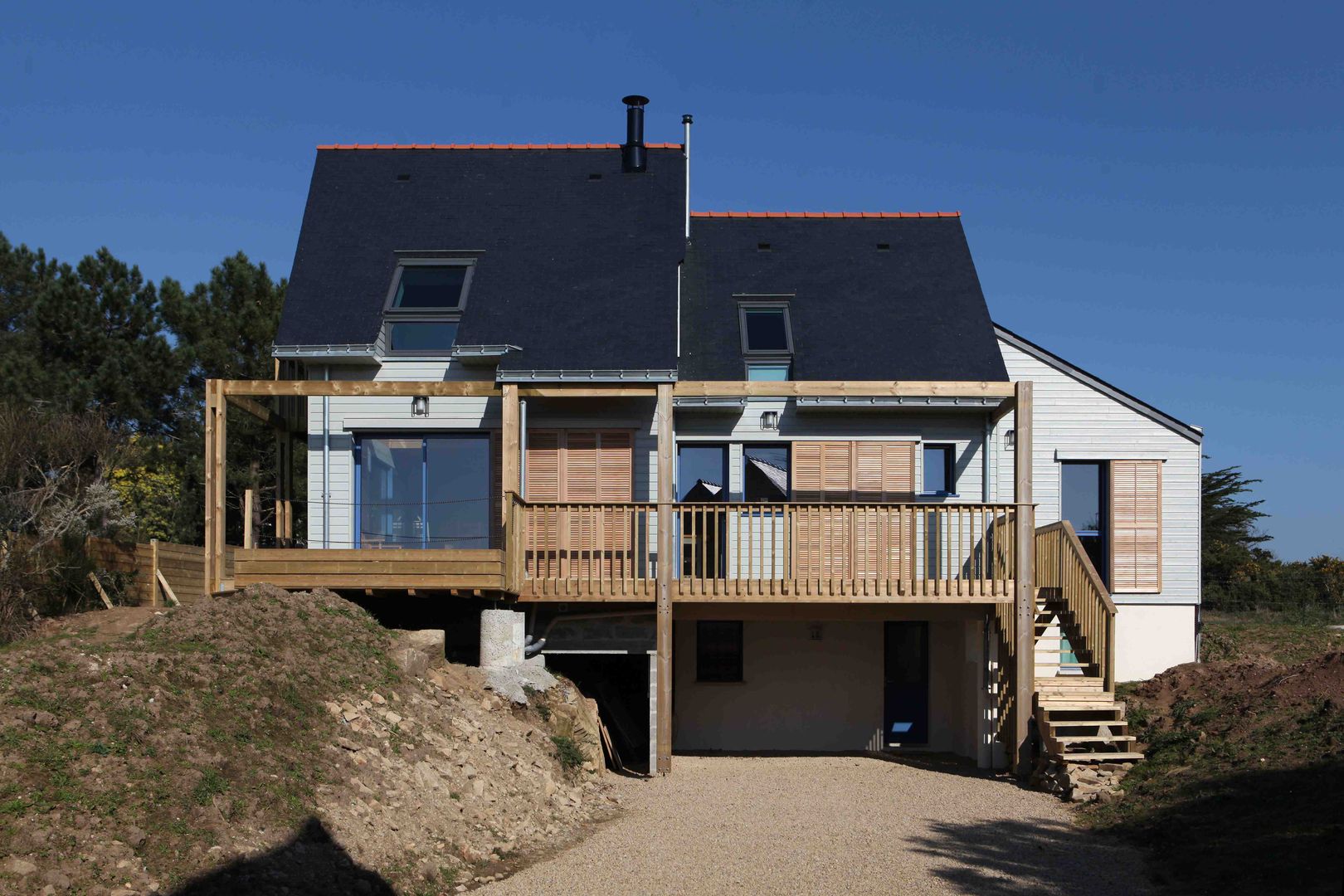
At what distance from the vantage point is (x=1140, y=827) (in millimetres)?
12703

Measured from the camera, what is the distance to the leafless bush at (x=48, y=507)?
664 inches

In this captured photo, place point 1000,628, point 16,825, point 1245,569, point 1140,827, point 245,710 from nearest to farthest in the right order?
point 16,825
point 245,710
point 1140,827
point 1000,628
point 1245,569

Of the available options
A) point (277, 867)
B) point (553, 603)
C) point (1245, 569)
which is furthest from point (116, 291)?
point (1245, 569)

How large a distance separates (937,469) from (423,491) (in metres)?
7.26

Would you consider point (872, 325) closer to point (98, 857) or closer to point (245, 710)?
point (245, 710)

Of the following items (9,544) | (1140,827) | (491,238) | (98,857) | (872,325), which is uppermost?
(491,238)

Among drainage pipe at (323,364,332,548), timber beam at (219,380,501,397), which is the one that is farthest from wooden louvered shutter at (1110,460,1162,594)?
drainage pipe at (323,364,332,548)

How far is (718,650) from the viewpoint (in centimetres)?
1973

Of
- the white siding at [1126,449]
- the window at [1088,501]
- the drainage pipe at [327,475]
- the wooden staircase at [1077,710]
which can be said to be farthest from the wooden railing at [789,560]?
the window at [1088,501]

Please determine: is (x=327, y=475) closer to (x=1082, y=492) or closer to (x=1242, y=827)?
(x=1082, y=492)

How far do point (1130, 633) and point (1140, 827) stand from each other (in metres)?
8.18

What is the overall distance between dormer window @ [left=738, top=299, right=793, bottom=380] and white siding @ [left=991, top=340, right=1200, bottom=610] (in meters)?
4.07

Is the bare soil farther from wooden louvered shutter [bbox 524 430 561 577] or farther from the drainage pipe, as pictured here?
the drainage pipe

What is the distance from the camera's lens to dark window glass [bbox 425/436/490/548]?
18.8 metres
